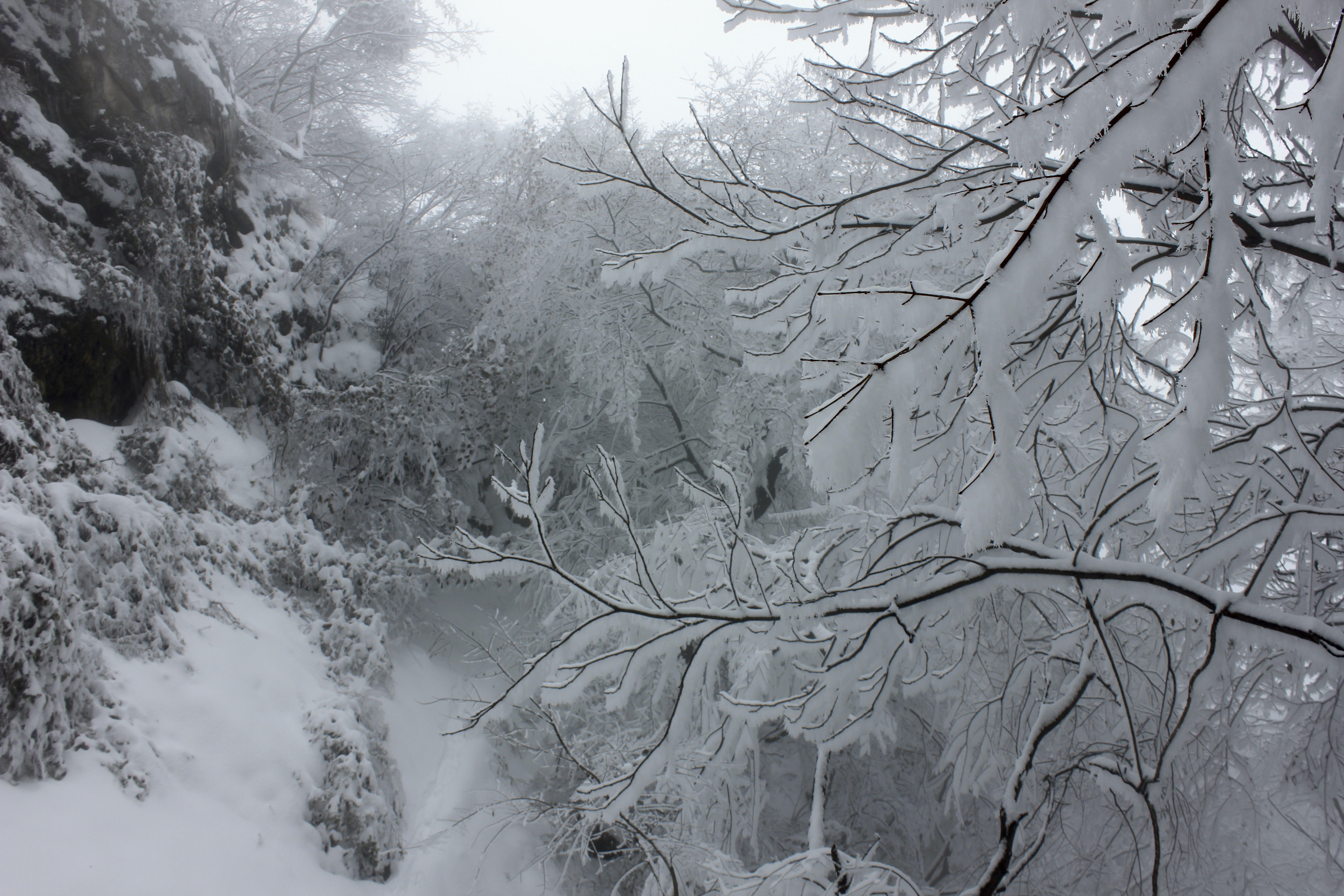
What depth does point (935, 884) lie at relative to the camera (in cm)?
487

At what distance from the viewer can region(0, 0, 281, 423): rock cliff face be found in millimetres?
4727

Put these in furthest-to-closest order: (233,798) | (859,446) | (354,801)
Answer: (354,801), (233,798), (859,446)

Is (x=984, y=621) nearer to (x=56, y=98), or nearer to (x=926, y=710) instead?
(x=926, y=710)

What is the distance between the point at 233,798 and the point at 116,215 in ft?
15.6

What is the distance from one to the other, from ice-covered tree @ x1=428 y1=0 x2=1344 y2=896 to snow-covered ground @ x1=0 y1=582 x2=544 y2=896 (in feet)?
6.50

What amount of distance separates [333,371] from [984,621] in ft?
22.4

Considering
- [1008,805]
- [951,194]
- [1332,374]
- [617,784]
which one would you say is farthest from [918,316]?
[1332,374]

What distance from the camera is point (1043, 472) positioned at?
2.68 meters

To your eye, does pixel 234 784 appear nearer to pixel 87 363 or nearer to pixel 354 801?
pixel 354 801

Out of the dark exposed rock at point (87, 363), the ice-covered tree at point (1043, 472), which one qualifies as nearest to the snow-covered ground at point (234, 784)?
the dark exposed rock at point (87, 363)

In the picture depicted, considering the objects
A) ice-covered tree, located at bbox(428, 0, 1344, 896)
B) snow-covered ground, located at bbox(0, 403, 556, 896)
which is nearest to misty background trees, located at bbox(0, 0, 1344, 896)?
ice-covered tree, located at bbox(428, 0, 1344, 896)

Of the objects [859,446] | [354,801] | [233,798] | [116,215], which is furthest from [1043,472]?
[116,215]

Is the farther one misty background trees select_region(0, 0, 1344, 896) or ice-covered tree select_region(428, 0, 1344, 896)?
misty background trees select_region(0, 0, 1344, 896)

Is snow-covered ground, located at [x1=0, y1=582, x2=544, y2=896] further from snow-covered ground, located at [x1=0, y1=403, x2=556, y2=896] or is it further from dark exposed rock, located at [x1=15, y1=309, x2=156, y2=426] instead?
dark exposed rock, located at [x1=15, y1=309, x2=156, y2=426]
